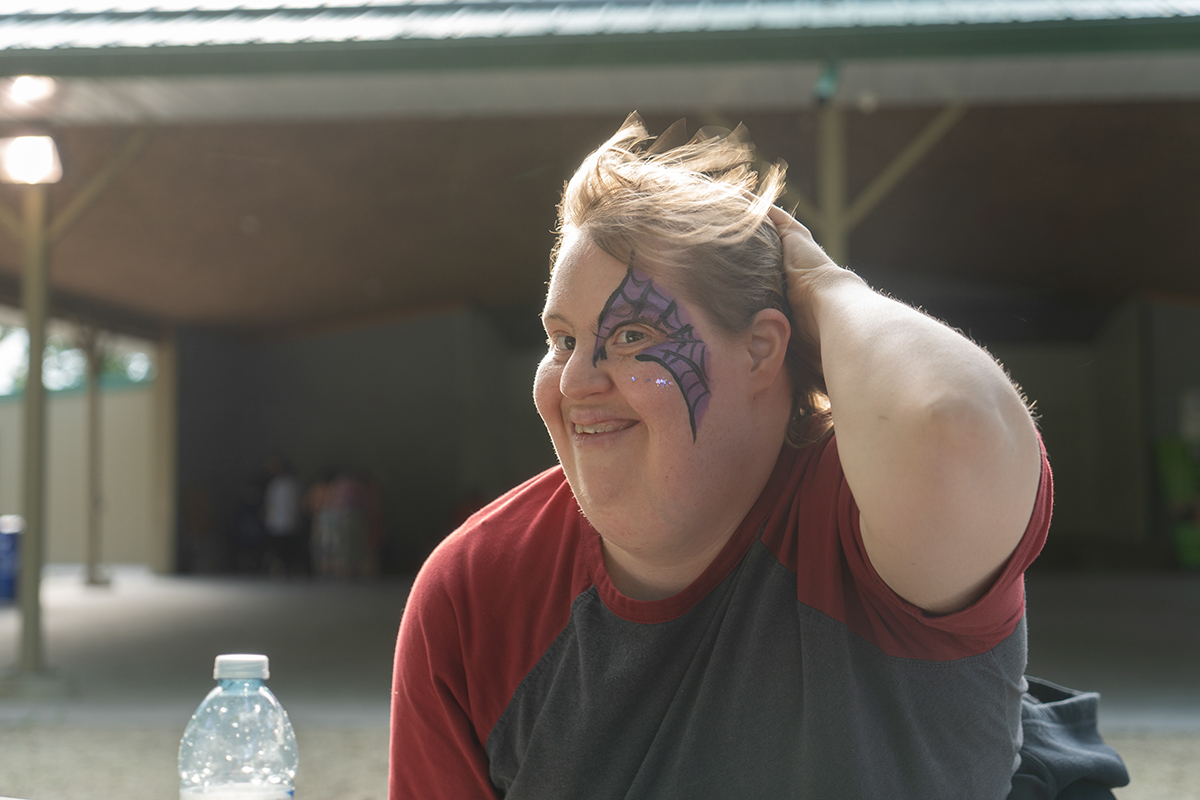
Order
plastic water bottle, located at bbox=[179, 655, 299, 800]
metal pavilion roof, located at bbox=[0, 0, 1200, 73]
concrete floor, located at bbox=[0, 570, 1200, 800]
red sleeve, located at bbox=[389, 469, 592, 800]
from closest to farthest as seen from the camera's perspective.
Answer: red sleeve, located at bbox=[389, 469, 592, 800], plastic water bottle, located at bbox=[179, 655, 299, 800], concrete floor, located at bbox=[0, 570, 1200, 800], metal pavilion roof, located at bbox=[0, 0, 1200, 73]

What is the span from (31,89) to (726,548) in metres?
5.43

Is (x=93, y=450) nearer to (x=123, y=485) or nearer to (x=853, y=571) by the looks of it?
(x=123, y=485)

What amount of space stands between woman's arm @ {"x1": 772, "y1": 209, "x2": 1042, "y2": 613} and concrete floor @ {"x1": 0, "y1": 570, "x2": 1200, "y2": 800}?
314cm

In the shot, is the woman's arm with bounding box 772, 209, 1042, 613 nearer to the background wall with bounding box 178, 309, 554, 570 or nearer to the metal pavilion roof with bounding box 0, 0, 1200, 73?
the metal pavilion roof with bounding box 0, 0, 1200, 73

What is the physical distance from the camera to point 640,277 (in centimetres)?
120

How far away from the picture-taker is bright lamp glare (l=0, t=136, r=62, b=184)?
17.9ft

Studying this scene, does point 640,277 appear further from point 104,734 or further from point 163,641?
point 163,641

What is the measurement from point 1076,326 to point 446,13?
42.9 feet

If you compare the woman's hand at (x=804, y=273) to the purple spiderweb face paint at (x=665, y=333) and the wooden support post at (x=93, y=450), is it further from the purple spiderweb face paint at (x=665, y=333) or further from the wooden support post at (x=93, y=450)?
the wooden support post at (x=93, y=450)

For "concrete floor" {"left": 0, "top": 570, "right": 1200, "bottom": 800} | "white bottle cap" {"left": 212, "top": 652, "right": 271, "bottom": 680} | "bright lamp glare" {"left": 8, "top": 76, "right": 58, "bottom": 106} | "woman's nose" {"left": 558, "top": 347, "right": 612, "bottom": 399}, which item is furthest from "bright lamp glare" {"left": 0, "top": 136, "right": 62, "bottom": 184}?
"woman's nose" {"left": 558, "top": 347, "right": 612, "bottom": 399}

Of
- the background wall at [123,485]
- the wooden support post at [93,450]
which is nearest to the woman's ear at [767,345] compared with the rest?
the wooden support post at [93,450]

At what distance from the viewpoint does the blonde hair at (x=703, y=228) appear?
118cm

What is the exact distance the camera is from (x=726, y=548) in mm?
1223

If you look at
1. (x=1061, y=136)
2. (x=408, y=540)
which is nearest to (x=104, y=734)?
(x=1061, y=136)
